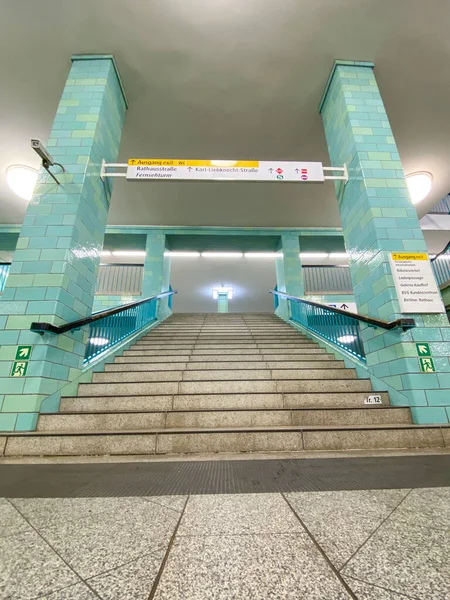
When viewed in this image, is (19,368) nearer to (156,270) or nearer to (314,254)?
(156,270)

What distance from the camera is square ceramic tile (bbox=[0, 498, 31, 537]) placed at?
37.3 inches

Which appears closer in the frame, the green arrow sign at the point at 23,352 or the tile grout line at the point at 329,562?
the tile grout line at the point at 329,562

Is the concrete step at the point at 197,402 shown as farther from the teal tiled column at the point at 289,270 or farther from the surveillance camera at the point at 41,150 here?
the teal tiled column at the point at 289,270

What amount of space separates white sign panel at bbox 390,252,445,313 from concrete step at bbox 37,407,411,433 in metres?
1.23

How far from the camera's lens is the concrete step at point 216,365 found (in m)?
3.71

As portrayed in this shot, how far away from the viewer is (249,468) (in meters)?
1.71

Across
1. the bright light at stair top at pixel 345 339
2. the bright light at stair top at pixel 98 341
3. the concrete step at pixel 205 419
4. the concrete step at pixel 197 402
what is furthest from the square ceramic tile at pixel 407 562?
the bright light at stair top at pixel 98 341

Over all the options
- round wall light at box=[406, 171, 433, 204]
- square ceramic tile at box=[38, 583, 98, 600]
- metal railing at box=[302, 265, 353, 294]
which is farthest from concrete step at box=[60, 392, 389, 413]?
metal railing at box=[302, 265, 353, 294]

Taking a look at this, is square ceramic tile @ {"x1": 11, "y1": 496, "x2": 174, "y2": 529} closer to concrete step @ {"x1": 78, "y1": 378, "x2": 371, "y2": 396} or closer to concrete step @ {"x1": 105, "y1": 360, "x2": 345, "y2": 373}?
concrete step @ {"x1": 78, "y1": 378, "x2": 371, "y2": 396}

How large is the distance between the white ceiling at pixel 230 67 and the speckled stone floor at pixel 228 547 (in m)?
5.35

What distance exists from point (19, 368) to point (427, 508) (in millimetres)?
3266

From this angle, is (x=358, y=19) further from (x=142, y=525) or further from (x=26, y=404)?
(x=26, y=404)

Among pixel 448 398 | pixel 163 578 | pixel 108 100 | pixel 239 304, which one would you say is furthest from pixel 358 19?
pixel 239 304

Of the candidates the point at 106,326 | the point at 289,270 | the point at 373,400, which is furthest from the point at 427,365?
the point at 289,270
